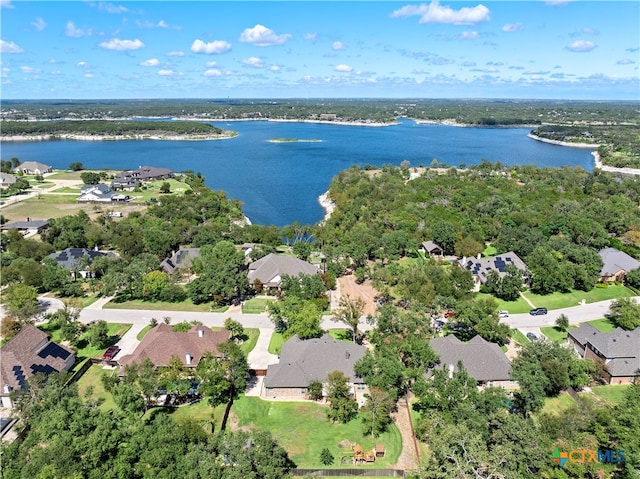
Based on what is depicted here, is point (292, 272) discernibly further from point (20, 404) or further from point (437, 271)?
point (20, 404)

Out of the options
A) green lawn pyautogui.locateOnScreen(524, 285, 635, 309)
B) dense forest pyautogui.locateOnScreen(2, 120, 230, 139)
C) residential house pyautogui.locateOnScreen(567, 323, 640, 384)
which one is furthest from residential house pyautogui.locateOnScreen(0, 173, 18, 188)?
residential house pyautogui.locateOnScreen(567, 323, 640, 384)

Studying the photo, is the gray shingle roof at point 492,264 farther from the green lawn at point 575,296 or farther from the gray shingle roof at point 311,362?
the gray shingle roof at point 311,362

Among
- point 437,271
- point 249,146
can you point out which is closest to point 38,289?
point 437,271

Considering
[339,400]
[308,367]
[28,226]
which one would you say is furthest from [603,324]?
[28,226]

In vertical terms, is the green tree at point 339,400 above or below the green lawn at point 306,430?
above

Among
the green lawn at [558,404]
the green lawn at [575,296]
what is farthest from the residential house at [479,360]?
the green lawn at [575,296]
